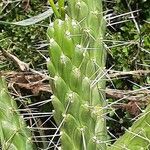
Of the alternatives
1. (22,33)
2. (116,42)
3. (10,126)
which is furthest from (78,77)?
(22,33)

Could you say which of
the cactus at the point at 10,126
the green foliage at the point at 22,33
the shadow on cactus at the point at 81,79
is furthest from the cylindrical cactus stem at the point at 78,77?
the green foliage at the point at 22,33

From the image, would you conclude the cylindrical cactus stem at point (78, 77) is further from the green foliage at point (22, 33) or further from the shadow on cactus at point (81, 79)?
the green foliage at point (22, 33)

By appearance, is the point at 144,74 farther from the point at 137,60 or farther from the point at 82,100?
the point at 82,100

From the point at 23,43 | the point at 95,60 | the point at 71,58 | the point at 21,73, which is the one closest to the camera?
the point at 71,58

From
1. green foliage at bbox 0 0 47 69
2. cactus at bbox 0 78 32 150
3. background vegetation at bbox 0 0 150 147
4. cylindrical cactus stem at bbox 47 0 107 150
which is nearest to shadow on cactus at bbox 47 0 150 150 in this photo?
cylindrical cactus stem at bbox 47 0 107 150

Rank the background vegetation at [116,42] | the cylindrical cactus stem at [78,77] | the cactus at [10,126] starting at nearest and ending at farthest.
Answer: the cylindrical cactus stem at [78,77] → the cactus at [10,126] → the background vegetation at [116,42]

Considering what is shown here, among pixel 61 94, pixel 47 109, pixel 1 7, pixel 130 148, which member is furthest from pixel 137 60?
pixel 61 94
